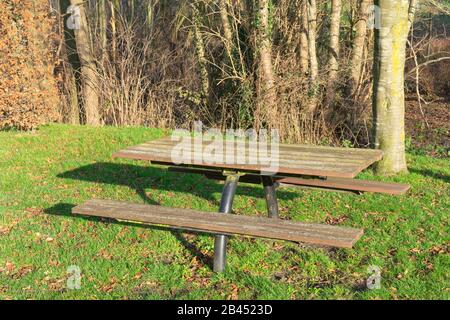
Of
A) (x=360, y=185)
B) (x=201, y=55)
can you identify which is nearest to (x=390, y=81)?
(x=360, y=185)

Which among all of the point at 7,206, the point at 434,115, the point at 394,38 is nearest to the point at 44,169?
the point at 7,206

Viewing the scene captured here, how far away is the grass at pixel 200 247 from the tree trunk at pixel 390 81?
0.35m

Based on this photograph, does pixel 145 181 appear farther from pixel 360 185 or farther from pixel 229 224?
pixel 229 224

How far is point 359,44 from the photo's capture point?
10461 millimetres

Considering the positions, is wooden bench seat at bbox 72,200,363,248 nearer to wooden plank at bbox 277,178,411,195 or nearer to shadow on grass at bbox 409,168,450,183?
wooden plank at bbox 277,178,411,195

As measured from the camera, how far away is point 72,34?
12070mm

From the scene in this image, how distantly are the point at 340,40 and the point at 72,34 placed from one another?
211 inches

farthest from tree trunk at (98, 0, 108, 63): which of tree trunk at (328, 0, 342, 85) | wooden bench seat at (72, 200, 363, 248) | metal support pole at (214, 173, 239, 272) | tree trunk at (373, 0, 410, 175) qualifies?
metal support pole at (214, 173, 239, 272)

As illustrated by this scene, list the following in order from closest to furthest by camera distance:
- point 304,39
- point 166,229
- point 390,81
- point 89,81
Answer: point 166,229 → point 390,81 → point 304,39 → point 89,81

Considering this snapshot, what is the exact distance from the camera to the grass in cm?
438

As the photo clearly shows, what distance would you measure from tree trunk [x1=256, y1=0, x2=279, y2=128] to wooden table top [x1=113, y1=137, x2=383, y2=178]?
14.0ft

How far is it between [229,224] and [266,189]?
3.60 feet

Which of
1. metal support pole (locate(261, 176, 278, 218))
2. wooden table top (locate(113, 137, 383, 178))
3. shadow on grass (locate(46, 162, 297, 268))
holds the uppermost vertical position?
wooden table top (locate(113, 137, 383, 178))

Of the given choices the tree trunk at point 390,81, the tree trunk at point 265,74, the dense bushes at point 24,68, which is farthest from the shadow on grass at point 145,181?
the dense bushes at point 24,68
